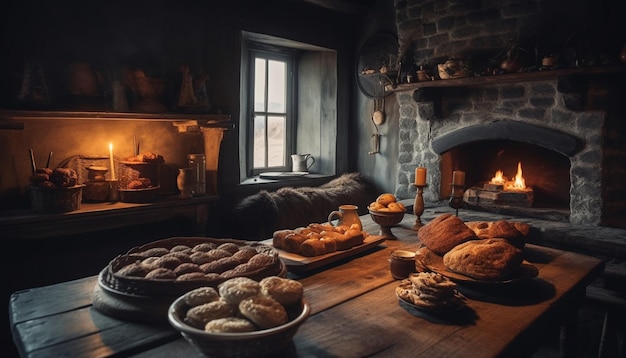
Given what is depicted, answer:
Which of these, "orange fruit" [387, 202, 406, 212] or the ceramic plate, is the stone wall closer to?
"orange fruit" [387, 202, 406, 212]

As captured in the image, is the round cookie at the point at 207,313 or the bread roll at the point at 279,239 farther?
the bread roll at the point at 279,239

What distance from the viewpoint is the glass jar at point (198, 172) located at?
11.1 ft

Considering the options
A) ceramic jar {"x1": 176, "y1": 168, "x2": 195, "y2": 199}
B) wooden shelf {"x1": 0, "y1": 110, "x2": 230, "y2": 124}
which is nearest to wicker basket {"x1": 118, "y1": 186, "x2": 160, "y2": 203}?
ceramic jar {"x1": 176, "y1": 168, "x2": 195, "y2": 199}

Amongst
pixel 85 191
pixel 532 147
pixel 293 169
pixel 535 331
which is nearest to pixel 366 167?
pixel 293 169

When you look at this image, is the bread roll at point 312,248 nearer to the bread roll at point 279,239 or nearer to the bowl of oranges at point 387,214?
the bread roll at point 279,239

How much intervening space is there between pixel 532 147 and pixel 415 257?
267 centimetres

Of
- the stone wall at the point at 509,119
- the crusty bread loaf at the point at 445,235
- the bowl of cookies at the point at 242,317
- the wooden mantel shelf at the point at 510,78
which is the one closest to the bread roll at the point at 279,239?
the crusty bread loaf at the point at 445,235

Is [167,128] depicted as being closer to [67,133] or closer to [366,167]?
[67,133]

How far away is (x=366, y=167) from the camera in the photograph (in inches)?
197

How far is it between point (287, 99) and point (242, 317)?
157 inches

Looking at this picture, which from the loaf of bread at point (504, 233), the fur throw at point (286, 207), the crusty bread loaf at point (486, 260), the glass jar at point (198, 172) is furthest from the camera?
the fur throw at point (286, 207)

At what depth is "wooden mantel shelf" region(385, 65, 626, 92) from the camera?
2.89m

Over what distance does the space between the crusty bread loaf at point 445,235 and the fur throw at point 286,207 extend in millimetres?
1940

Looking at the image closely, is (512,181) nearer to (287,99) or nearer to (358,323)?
(287,99)
